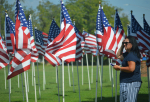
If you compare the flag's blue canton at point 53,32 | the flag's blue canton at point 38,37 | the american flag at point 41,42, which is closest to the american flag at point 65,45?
the flag's blue canton at point 53,32

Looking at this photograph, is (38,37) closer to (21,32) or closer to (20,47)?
(21,32)

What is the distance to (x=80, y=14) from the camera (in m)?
62.7

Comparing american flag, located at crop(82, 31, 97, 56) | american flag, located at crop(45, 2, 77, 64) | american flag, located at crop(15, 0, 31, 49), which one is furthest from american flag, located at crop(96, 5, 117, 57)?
american flag, located at crop(82, 31, 97, 56)

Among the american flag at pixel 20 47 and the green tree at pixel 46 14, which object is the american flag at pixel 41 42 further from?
the green tree at pixel 46 14

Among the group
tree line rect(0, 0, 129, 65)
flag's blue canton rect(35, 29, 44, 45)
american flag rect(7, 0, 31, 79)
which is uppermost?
tree line rect(0, 0, 129, 65)

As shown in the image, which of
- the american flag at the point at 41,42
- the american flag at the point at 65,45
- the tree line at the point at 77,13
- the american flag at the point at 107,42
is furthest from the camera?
the tree line at the point at 77,13

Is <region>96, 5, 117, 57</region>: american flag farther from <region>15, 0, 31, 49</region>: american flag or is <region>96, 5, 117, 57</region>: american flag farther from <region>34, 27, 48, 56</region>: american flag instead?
<region>34, 27, 48, 56</region>: american flag

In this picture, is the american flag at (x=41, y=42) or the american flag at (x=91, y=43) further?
the american flag at (x=91, y=43)

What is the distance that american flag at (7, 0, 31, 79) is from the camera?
29.0 feet

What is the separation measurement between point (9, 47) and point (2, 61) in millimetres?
905

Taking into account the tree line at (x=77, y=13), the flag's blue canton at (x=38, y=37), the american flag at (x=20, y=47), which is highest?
the tree line at (x=77, y=13)

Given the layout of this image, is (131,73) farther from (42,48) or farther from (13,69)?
(42,48)

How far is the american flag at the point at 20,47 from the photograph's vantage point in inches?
348

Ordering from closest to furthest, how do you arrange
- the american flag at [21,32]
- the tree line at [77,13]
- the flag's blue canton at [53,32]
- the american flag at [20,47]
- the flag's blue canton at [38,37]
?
1. the american flag at [20,47]
2. the american flag at [21,32]
3. the flag's blue canton at [53,32]
4. the flag's blue canton at [38,37]
5. the tree line at [77,13]
